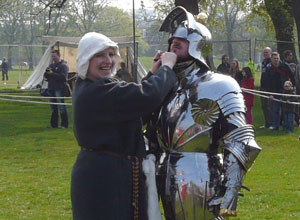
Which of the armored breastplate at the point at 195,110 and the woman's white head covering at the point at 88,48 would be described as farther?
the armored breastplate at the point at 195,110

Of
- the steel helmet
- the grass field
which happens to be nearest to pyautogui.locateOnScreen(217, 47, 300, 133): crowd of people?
the grass field

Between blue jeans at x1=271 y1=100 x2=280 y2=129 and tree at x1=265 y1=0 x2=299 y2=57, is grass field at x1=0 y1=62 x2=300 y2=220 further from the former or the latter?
tree at x1=265 y1=0 x2=299 y2=57

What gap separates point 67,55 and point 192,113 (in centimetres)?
1834

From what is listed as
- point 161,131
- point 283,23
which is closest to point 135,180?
point 161,131

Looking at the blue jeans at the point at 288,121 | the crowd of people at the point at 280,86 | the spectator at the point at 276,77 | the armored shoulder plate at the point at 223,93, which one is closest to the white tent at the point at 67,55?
the crowd of people at the point at 280,86

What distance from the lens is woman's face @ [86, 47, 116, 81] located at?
12.7 feet

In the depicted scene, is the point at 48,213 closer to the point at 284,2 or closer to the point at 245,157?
the point at 245,157

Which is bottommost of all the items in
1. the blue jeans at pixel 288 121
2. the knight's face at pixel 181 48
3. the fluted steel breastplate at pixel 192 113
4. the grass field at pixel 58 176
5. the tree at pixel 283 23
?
the grass field at pixel 58 176

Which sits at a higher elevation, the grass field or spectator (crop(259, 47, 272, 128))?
spectator (crop(259, 47, 272, 128))

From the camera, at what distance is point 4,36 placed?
2581 inches

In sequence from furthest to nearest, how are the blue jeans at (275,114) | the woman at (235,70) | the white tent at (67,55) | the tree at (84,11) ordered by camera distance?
the tree at (84,11) < the white tent at (67,55) < the woman at (235,70) < the blue jeans at (275,114)

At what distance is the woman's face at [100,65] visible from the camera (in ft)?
12.7

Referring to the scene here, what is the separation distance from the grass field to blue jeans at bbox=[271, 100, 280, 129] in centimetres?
27

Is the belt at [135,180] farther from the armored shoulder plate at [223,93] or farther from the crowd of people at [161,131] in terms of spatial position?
the armored shoulder plate at [223,93]
